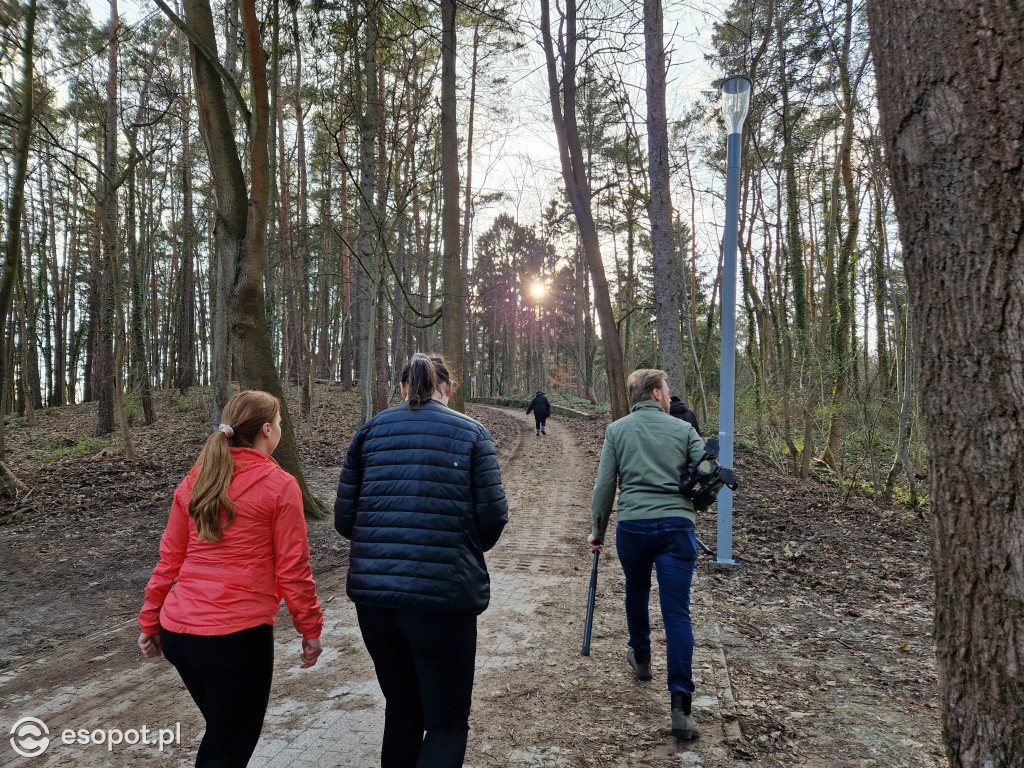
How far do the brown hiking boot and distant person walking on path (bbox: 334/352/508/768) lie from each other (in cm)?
146

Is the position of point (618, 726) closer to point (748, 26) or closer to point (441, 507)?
point (441, 507)

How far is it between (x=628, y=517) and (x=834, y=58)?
461 inches

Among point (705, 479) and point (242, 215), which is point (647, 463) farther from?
point (242, 215)

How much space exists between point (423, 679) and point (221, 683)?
0.76 metres

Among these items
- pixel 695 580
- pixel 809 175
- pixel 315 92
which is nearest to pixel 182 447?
pixel 315 92

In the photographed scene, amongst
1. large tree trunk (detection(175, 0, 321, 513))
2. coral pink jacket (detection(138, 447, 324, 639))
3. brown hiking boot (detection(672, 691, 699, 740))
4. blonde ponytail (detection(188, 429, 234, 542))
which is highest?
large tree trunk (detection(175, 0, 321, 513))

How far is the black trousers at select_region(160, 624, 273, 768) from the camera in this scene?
218 centimetres

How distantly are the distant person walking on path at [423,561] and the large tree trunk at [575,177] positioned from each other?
900cm

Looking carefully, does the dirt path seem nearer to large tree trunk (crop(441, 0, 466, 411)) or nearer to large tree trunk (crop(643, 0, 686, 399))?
large tree trunk (crop(441, 0, 466, 411))

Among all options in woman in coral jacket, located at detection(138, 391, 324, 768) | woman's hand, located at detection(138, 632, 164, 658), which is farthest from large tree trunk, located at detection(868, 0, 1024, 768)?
woman's hand, located at detection(138, 632, 164, 658)

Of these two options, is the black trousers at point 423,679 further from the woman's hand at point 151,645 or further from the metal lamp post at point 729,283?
the metal lamp post at point 729,283

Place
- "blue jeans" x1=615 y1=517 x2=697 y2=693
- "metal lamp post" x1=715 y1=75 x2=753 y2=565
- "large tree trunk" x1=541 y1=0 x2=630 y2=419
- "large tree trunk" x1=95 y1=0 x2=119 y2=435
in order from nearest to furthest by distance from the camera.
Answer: "blue jeans" x1=615 y1=517 x2=697 y2=693 < "metal lamp post" x1=715 y1=75 x2=753 y2=565 < "large tree trunk" x1=541 y1=0 x2=630 y2=419 < "large tree trunk" x1=95 y1=0 x2=119 y2=435

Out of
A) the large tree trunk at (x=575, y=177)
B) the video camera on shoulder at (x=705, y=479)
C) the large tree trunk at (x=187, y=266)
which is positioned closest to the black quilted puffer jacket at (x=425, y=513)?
the video camera on shoulder at (x=705, y=479)

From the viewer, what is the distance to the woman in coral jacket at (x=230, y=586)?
2.20m
